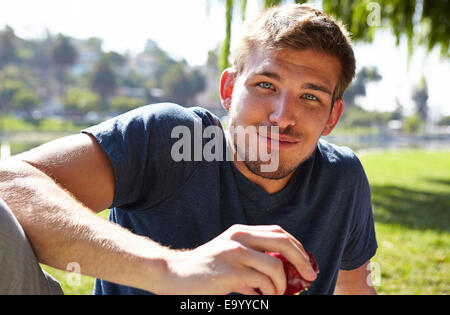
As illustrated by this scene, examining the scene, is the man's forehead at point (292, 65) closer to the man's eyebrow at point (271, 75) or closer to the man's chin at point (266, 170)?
the man's eyebrow at point (271, 75)

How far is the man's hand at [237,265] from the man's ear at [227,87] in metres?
0.99

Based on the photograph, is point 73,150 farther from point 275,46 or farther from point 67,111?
point 67,111

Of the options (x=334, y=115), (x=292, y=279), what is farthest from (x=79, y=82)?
(x=292, y=279)

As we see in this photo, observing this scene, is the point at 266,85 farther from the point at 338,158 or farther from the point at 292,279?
the point at 292,279

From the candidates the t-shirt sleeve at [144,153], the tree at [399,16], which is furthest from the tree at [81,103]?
the t-shirt sleeve at [144,153]

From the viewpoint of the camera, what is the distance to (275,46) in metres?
1.57

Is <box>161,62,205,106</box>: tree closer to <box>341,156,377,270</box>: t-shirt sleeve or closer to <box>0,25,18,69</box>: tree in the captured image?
<box>0,25,18,69</box>: tree

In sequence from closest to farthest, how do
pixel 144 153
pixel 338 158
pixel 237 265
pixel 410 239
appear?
pixel 237 265 < pixel 144 153 < pixel 338 158 < pixel 410 239

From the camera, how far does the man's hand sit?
86cm

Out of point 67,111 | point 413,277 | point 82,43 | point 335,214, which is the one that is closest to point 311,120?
point 335,214

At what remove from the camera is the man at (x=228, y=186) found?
2.98 ft

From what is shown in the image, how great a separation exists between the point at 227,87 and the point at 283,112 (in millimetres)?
→ 410

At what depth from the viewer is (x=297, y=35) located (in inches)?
61.4

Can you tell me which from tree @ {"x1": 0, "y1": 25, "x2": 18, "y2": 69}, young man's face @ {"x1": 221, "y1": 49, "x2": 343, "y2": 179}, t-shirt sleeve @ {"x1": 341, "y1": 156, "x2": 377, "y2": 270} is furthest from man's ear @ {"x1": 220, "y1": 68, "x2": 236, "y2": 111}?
tree @ {"x1": 0, "y1": 25, "x2": 18, "y2": 69}
